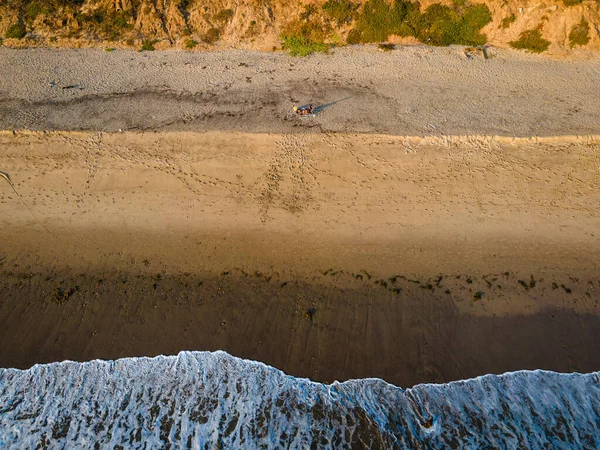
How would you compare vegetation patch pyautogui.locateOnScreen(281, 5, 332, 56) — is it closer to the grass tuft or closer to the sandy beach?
the grass tuft

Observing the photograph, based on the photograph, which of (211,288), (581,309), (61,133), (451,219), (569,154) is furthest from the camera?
(61,133)

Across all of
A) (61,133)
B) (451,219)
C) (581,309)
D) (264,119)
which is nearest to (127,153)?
(61,133)

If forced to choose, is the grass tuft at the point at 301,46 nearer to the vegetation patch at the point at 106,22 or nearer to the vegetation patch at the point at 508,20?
the vegetation patch at the point at 106,22

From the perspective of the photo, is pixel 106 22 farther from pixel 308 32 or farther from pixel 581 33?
pixel 581 33

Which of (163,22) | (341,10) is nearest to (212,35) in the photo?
(163,22)

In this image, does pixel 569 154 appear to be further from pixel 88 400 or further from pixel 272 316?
Answer: pixel 88 400

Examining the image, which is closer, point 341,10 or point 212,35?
point 341,10

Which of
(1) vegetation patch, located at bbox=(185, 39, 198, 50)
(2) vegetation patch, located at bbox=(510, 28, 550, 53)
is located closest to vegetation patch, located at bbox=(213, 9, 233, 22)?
(1) vegetation patch, located at bbox=(185, 39, 198, 50)
